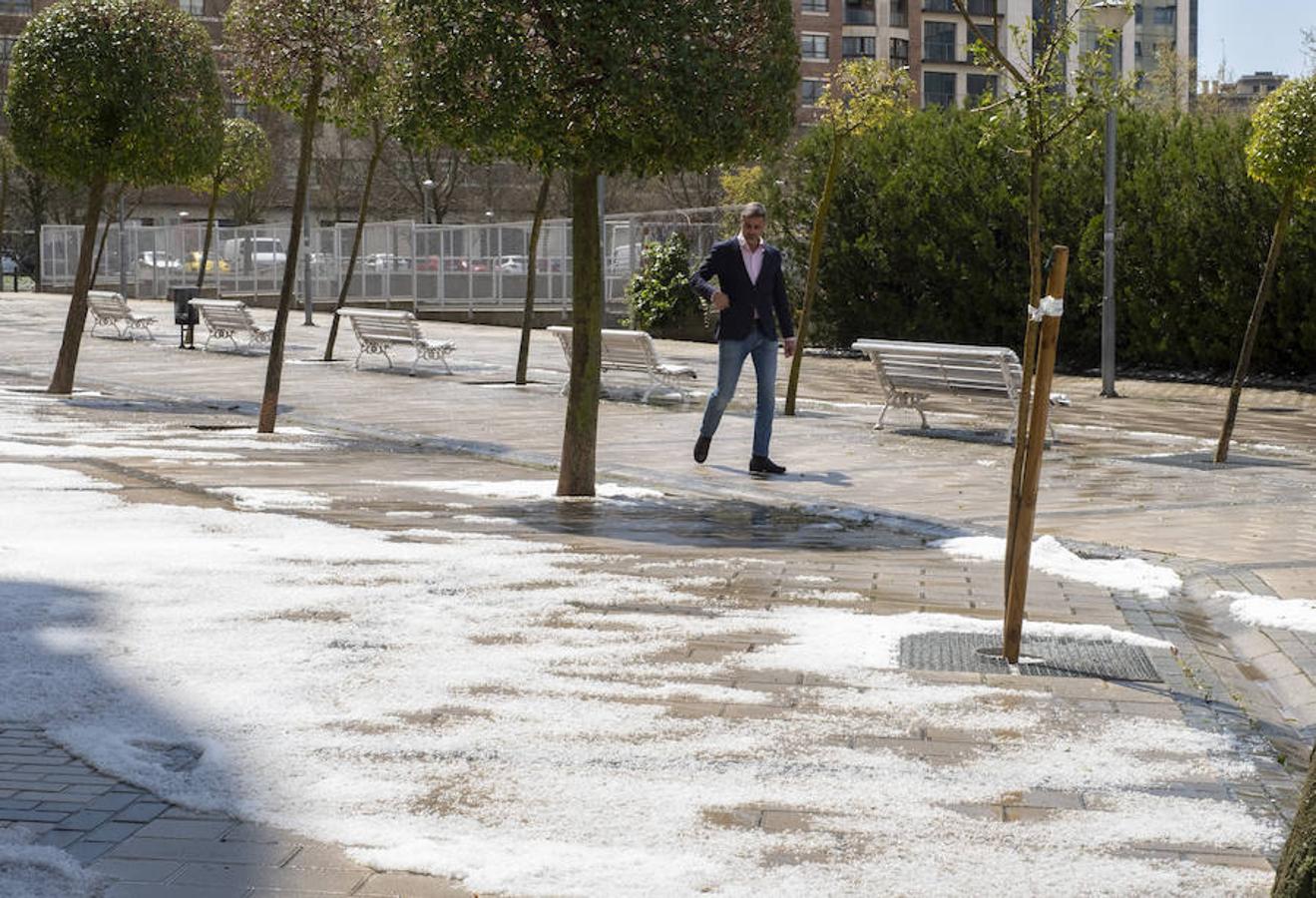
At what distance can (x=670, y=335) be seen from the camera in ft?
113

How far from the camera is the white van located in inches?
1922

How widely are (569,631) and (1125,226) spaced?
68.9 ft

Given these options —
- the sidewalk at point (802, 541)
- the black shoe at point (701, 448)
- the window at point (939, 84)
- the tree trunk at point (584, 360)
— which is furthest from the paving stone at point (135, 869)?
the window at point (939, 84)

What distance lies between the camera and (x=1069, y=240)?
27797 mm

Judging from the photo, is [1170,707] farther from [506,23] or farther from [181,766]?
[506,23]

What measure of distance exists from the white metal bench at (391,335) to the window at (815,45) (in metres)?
76.2

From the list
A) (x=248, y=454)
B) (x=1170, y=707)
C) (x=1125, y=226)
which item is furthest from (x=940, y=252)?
(x=1170, y=707)

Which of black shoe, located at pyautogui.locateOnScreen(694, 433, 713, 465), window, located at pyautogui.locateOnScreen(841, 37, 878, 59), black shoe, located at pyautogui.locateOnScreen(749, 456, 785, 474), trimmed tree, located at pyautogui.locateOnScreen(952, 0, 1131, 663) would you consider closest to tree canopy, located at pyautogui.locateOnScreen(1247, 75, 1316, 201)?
black shoe, located at pyautogui.locateOnScreen(749, 456, 785, 474)

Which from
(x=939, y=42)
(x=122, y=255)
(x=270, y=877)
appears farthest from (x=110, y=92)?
(x=939, y=42)

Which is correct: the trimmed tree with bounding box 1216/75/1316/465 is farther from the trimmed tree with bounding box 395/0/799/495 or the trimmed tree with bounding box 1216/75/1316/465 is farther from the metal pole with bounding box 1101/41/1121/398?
the metal pole with bounding box 1101/41/1121/398

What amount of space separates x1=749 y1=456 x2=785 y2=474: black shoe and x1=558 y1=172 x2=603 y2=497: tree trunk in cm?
190

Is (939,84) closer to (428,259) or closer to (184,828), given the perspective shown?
(428,259)

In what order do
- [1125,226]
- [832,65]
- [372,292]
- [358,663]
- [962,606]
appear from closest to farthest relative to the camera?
1. [358,663]
2. [962,606]
3. [1125,226]
4. [372,292]
5. [832,65]

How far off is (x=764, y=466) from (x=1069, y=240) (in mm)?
15434
